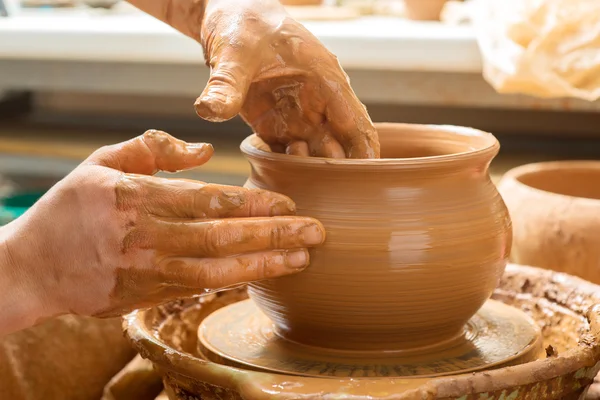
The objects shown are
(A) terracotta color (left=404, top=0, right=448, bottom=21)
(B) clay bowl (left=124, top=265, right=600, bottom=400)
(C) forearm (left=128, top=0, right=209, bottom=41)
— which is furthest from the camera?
(A) terracotta color (left=404, top=0, right=448, bottom=21)

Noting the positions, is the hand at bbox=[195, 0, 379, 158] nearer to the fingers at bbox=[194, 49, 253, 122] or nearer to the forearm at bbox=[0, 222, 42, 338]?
the fingers at bbox=[194, 49, 253, 122]

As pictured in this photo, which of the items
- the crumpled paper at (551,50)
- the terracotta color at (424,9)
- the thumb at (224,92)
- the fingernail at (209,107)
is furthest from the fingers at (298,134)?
the terracotta color at (424,9)

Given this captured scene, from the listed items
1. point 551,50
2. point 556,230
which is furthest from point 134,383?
point 551,50

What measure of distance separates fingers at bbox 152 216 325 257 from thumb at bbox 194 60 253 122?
0.13 meters

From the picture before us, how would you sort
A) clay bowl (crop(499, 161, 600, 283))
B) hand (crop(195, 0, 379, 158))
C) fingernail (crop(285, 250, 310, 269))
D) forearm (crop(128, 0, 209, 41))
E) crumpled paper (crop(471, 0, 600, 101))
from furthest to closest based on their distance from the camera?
crumpled paper (crop(471, 0, 600, 101)) → clay bowl (crop(499, 161, 600, 283)) → forearm (crop(128, 0, 209, 41)) → hand (crop(195, 0, 379, 158)) → fingernail (crop(285, 250, 310, 269))

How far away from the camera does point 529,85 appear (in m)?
2.64

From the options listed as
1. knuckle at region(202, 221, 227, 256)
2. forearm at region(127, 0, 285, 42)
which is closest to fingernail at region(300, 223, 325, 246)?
knuckle at region(202, 221, 227, 256)

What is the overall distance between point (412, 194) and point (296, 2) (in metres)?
2.52

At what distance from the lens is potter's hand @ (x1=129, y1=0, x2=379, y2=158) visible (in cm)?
120

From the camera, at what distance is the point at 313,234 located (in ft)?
3.63

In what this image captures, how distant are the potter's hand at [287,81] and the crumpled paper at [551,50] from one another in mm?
1461

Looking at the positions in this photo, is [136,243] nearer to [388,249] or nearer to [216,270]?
[216,270]

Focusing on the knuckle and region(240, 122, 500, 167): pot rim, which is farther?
region(240, 122, 500, 167): pot rim

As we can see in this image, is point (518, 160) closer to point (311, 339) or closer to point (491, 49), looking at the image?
point (491, 49)
